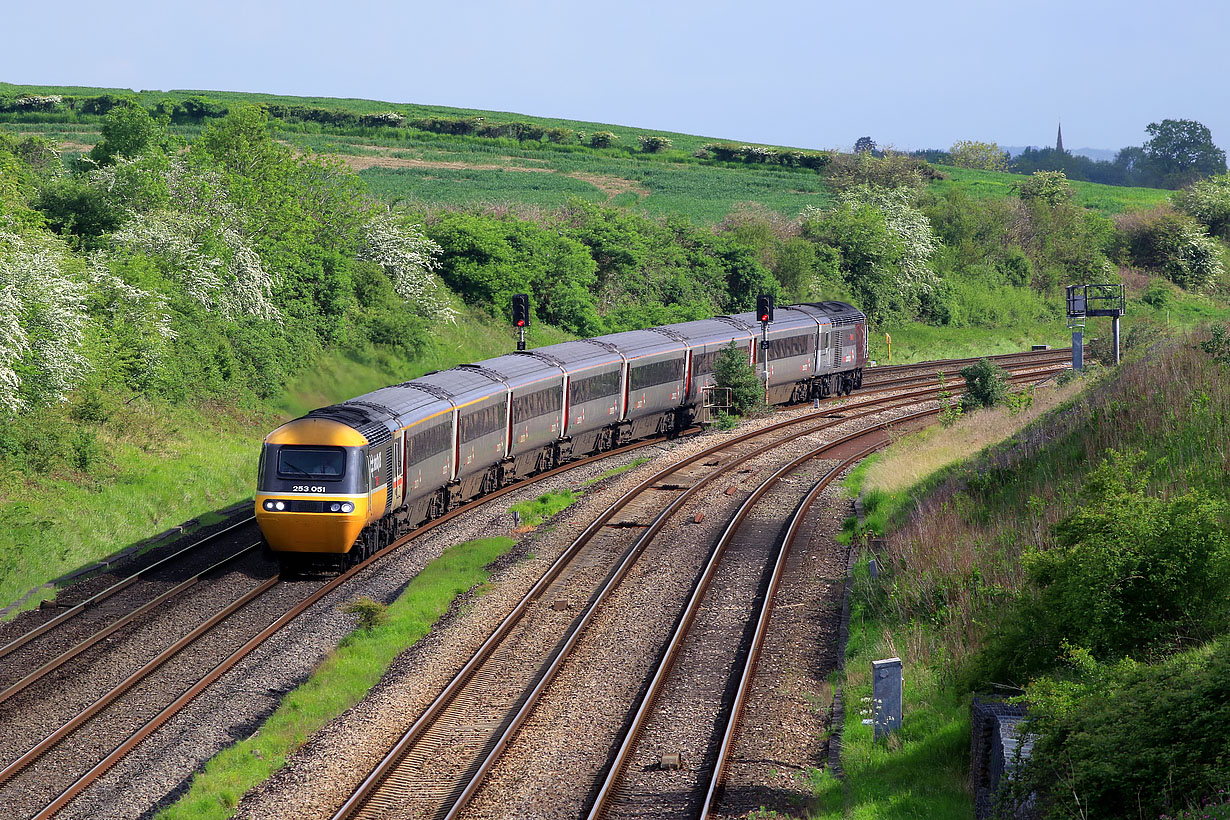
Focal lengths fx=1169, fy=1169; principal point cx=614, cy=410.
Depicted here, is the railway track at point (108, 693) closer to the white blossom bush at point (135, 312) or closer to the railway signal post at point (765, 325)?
the white blossom bush at point (135, 312)

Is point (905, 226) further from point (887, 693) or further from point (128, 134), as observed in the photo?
point (887, 693)

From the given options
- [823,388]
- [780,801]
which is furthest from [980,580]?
[823,388]

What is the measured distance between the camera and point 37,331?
1057 inches

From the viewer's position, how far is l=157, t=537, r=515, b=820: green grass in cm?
1334

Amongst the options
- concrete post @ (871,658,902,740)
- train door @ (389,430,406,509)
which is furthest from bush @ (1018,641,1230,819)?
train door @ (389,430,406,509)

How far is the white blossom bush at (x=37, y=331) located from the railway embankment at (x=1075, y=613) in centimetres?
1842

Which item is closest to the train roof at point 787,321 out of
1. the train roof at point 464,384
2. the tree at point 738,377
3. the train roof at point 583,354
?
the tree at point 738,377

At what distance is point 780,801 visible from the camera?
41.9 feet

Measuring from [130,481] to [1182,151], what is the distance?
194 m

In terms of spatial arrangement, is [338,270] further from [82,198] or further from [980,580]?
[980,580]

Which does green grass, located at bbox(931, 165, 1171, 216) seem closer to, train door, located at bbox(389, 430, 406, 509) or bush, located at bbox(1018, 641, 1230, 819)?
train door, located at bbox(389, 430, 406, 509)

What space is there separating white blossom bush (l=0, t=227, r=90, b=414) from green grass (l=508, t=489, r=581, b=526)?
36.1 feet

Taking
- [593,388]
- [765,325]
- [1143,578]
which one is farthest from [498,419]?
[1143,578]

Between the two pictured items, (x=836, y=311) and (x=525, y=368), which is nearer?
(x=525, y=368)
